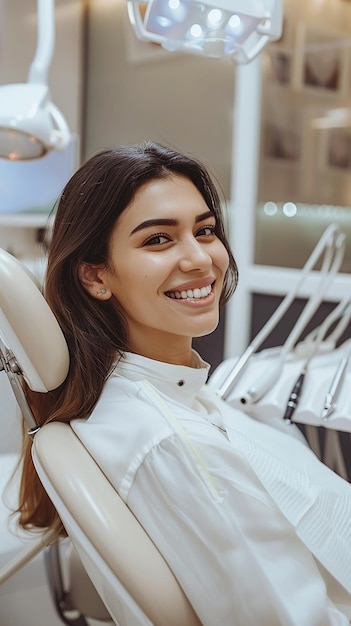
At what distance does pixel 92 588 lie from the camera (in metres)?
1.14

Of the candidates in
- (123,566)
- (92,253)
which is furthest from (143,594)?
(92,253)

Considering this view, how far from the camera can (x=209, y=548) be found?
92 cm

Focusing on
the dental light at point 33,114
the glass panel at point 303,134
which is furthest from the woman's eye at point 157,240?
the glass panel at point 303,134

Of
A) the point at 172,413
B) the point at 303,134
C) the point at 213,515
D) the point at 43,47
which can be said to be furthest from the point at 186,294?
the point at 303,134

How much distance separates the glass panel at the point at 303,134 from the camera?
2.80 meters

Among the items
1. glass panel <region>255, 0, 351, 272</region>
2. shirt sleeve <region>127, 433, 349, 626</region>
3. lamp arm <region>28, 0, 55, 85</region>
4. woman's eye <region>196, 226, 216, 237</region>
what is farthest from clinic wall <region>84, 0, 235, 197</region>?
shirt sleeve <region>127, 433, 349, 626</region>

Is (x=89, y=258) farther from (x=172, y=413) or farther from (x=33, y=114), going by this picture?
(x=33, y=114)

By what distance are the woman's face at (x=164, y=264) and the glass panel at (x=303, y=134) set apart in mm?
1796

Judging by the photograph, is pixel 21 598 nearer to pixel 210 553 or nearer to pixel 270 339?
pixel 210 553

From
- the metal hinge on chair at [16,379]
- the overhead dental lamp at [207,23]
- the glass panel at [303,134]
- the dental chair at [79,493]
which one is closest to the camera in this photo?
the dental chair at [79,493]

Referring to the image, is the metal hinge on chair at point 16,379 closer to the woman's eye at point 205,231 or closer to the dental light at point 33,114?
the woman's eye at point 205,231

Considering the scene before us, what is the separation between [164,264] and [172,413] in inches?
8.1

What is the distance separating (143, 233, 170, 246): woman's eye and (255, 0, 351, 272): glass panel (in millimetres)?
1830

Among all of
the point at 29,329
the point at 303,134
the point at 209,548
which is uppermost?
the point at 303,134
